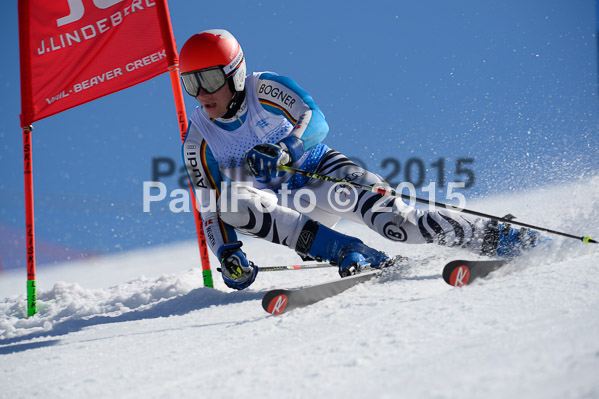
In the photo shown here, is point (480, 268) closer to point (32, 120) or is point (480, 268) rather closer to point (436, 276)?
point (436, 276)

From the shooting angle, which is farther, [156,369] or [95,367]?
[95,367]

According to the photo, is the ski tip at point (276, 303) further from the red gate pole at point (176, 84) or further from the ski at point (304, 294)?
the red gate pole at point (176, 84)

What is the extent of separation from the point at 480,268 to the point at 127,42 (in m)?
3.46

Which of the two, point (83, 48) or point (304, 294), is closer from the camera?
point (304, 294)

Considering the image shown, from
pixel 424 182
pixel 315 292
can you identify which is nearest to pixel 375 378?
pixel 315 292

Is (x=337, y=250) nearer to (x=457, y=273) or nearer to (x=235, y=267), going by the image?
(x=235, y=267)

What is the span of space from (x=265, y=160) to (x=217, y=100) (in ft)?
2.49

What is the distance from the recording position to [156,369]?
189cm

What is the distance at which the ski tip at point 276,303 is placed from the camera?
247 centimetres

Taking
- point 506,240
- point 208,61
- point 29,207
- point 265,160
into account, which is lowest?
point 506,240

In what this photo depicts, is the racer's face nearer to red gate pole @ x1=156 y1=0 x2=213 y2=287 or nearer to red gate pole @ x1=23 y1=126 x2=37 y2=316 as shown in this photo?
red gate pole @ x1=156 y1=0 x2=213 y2=287

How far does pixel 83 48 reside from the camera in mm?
4352

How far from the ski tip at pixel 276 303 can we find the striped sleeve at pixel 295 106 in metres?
1.09

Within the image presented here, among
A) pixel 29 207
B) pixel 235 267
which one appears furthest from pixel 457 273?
pixel 29 207
